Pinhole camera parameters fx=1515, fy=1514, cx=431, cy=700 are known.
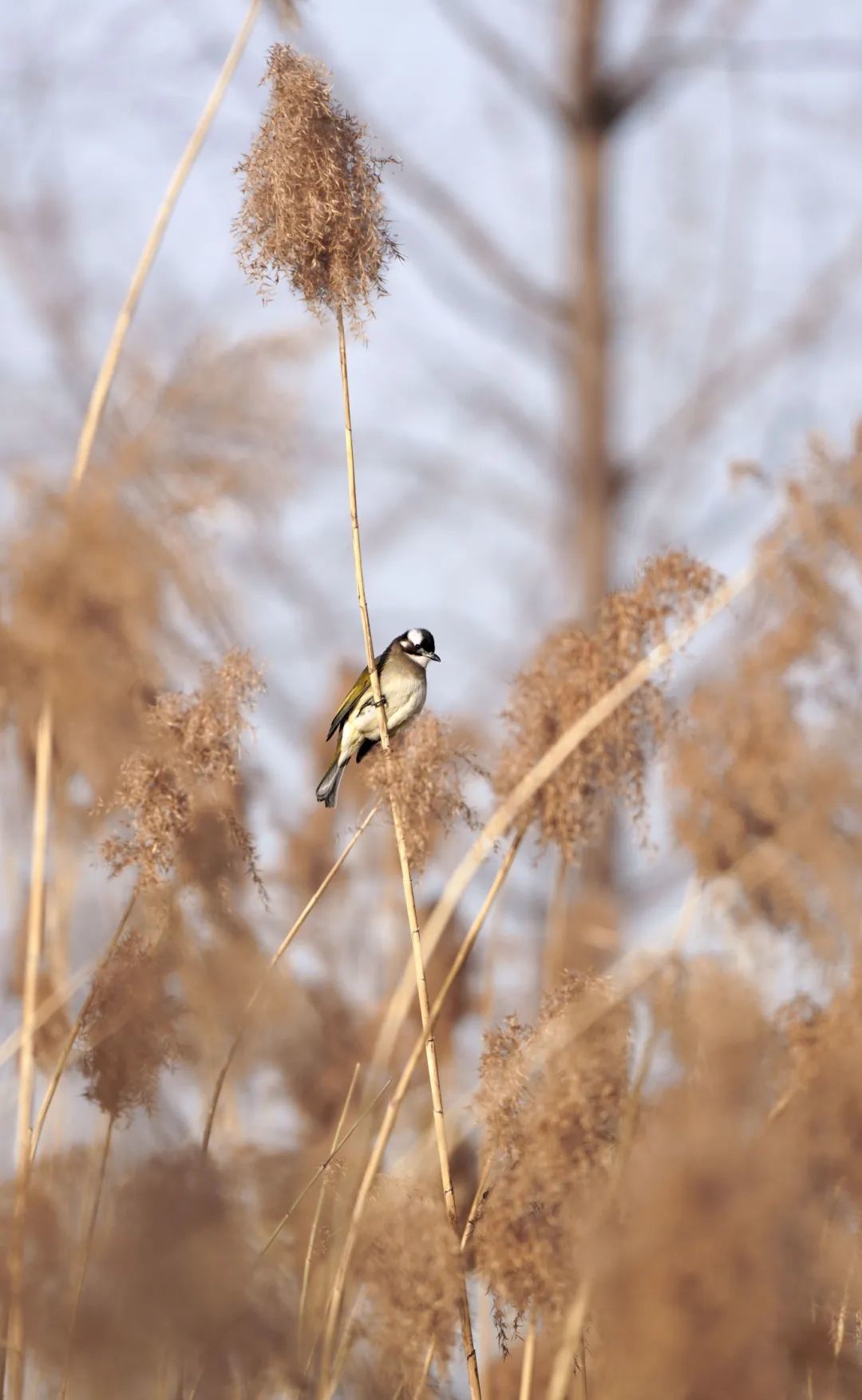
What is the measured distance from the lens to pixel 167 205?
8.63ft

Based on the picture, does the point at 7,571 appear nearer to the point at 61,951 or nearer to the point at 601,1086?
the point at 61,951

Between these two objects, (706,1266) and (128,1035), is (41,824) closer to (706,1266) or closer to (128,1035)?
→ (128,1035)

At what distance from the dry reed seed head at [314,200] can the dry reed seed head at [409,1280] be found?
1.43m

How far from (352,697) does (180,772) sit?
209 centimetres

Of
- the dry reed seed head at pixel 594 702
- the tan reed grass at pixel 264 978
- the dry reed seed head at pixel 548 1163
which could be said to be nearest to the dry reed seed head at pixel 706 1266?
the dry reed seed head at pixel 548 1163

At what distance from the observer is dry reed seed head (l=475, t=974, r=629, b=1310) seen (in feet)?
6.70

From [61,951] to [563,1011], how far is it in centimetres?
143

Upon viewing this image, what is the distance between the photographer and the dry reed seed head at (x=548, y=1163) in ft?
6.70

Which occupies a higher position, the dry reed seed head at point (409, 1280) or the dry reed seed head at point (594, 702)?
the dry reed seed head at point (594, 702)

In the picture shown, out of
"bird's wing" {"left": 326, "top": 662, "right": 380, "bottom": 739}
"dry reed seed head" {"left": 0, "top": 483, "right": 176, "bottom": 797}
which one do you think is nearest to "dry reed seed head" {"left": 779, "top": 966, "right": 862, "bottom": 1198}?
"dry reed seed head" {"left": 0, "top": 483, "right": 176, "bottom": 797}

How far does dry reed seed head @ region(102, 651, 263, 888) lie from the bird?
164cm

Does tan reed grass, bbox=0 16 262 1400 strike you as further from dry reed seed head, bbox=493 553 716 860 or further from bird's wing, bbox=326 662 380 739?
bird's wing, bbox=326 662 380 739

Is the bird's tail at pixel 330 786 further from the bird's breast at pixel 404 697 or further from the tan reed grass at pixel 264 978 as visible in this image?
the tan reed grass at pixel 264 978

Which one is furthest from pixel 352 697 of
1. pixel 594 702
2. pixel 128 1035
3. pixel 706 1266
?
pixel 706 1266
